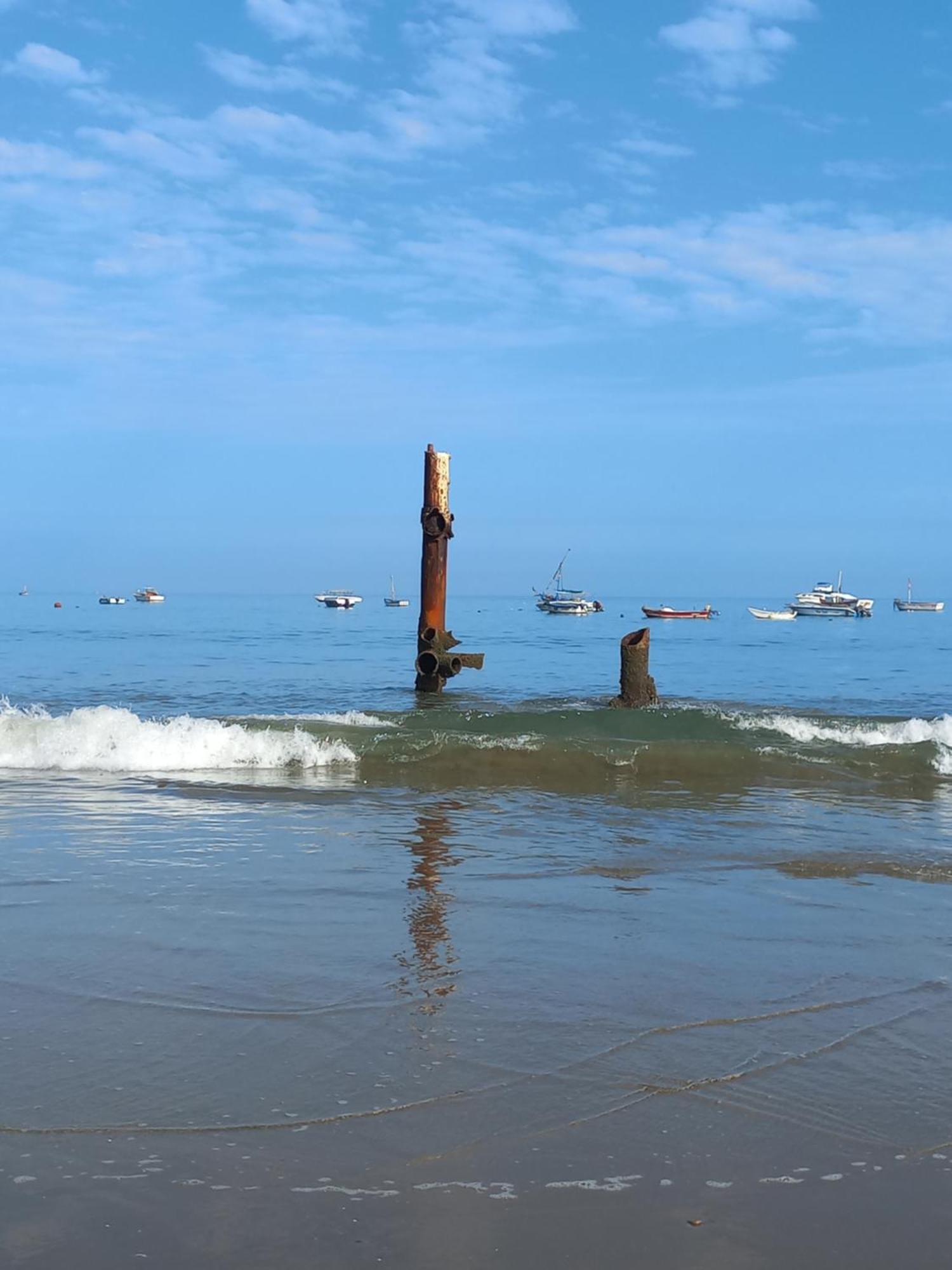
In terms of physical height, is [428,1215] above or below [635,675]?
below

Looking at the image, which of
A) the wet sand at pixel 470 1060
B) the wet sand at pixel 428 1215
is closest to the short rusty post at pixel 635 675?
the wet sand at pixel 470 1060

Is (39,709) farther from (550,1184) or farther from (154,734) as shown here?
→ (550,1184)

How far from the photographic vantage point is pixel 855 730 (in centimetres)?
1933

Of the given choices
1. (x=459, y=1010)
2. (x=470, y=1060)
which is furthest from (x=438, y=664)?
(x=470, y=1060)

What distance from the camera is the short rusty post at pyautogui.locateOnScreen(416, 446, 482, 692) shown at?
2142 cm

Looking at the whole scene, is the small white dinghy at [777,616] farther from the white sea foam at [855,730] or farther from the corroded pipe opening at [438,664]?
the white sea foam at [855,730]

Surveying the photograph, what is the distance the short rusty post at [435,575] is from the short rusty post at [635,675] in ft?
8.98

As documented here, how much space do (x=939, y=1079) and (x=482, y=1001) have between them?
1969mm

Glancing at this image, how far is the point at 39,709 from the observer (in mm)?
19953

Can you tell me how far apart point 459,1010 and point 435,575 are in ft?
55.2

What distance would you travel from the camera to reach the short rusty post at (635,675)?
68.6 ft

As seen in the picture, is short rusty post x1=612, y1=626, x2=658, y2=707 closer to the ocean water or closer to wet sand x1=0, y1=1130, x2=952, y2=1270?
the ocean water

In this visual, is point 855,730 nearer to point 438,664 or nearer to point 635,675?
point 635,675

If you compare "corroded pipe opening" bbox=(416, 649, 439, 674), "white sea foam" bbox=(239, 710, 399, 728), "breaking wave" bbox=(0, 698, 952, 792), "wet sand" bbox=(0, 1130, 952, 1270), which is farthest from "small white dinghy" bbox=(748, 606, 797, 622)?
"wet sand" bbox=(0, 1130, 952, 1270)
